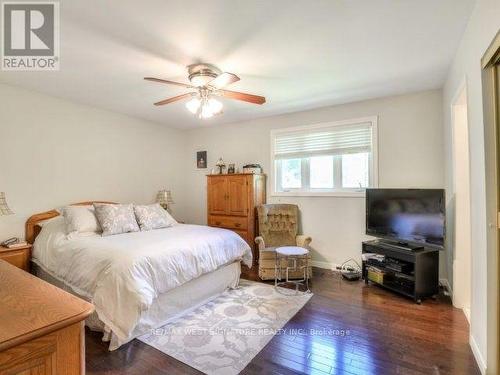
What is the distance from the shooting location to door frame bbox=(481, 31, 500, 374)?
5.17 ft

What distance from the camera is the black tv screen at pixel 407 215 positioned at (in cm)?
282

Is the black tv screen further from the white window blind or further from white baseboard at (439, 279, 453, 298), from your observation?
the white window blind

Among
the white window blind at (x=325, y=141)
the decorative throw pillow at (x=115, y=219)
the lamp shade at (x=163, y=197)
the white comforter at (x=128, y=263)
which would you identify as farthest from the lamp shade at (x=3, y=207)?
the white window blind at (x=325, y=141)

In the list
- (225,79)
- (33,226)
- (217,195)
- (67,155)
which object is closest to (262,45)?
(225,79)

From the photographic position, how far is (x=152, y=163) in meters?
4.74

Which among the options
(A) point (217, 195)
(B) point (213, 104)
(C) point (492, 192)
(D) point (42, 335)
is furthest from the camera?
(A) point (217, 195)

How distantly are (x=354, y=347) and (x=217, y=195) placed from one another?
3022 mm

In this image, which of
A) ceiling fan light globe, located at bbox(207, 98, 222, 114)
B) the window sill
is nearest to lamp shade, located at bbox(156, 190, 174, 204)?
the window sill

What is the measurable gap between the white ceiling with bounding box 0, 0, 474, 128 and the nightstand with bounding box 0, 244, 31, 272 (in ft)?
6.19

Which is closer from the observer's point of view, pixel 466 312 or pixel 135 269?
pixel 135 269

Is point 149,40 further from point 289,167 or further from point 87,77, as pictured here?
point 289,167

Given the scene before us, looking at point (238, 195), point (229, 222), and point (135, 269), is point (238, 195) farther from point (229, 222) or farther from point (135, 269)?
point (135, 269)

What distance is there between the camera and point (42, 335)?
2.61 feet

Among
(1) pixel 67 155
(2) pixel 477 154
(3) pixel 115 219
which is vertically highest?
(1) pixel 67 155
